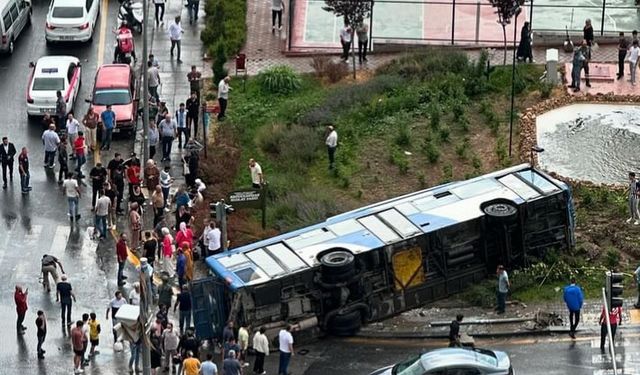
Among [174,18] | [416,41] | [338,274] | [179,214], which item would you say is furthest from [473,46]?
[338,274]

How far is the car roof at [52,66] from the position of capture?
51.7 m

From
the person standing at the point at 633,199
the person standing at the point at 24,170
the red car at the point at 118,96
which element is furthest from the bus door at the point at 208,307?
the red car at the point at 118,96

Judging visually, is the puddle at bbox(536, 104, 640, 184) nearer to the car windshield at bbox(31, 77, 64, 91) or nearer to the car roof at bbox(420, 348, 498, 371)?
the car roof at bbox(420, 348, 498, 371)

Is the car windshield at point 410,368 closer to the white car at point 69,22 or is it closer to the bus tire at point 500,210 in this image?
the bus tire at point 500,210

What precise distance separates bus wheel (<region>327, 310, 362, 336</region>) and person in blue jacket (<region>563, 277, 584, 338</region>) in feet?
15.5

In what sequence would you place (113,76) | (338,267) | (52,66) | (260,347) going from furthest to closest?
(52,66) < (113,76) < (338,267) < (260,347)

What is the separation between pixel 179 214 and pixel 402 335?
7650 mm

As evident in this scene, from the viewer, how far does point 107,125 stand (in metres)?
49.2

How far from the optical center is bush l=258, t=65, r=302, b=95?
175 ft

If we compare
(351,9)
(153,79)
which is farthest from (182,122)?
(351,9)

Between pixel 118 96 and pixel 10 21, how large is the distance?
6.93m

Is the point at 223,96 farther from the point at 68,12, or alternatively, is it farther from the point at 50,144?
the point at 68,12

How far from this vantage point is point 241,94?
175ft

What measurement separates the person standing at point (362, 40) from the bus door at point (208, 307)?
1696 cm
